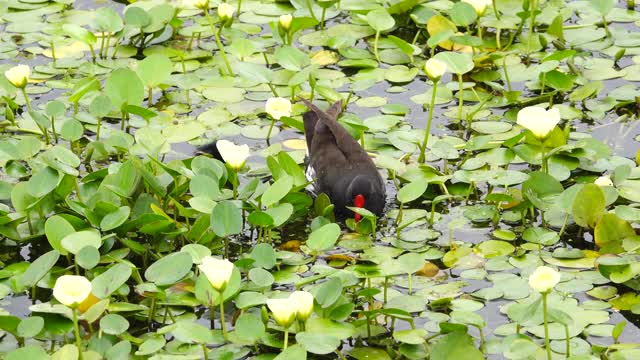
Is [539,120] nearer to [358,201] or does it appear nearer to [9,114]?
[358,201]

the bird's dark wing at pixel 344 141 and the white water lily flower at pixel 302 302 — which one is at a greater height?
the white water lily flower at pixel 302 302

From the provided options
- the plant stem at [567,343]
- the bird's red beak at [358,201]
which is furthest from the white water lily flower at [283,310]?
the bird's red beak at [358,201]

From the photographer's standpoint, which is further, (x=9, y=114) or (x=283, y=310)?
(x=9, y=114)

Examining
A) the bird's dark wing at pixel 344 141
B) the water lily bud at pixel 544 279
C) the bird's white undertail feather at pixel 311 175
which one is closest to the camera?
the water lily bud at pixel 544 279

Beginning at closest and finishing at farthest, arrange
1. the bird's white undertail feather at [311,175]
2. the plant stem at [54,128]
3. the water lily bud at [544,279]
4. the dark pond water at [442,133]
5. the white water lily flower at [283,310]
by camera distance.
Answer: the water lily bud at [544,279]
the white water lily flower at [283,310]
the dark pond water at [442,133]
the bird's white undertail feather at [311,175]
the plant stem at [54,128]

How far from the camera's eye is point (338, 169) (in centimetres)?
505

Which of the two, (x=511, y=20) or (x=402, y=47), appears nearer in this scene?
(x=402, y=47)

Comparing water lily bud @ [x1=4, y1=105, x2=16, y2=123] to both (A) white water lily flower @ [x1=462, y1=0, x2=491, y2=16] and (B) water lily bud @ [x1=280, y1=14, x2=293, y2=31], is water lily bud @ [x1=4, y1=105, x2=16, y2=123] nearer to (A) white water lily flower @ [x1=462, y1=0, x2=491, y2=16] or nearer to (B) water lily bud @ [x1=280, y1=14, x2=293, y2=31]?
(B) water lily bud @ [x1=280, y1=14, x2=293, y2=31]

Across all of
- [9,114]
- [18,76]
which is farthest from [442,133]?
[9,114]

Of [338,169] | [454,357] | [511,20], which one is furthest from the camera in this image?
[511,20]

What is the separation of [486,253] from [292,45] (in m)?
2.19

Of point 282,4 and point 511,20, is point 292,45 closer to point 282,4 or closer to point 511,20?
point 282,4

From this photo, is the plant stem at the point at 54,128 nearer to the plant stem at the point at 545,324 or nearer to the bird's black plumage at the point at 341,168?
the bird's black plumage at the point at 341,168

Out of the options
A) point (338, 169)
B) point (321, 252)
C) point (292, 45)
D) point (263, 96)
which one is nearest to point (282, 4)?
point (292, 45)
